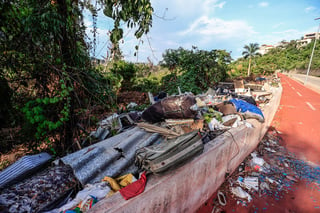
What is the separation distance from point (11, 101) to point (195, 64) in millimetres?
7272

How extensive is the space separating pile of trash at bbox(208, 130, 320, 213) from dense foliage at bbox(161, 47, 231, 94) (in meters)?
4.17

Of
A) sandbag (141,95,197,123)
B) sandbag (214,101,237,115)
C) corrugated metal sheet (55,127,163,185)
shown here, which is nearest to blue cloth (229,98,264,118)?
sandbag (214,101,237,115)

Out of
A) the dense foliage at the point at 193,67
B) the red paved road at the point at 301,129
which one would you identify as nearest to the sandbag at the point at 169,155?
the red paved road at the point at 301,129

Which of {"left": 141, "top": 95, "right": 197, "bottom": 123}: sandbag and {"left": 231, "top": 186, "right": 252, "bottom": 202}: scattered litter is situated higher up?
{"left": 141, "top": 95, "right": 197, "bottom": 123}: sandbag

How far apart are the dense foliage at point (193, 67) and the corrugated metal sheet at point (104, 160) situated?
5.27 metres

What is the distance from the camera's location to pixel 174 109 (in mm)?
2547

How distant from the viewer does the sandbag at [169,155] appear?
1.44 meters

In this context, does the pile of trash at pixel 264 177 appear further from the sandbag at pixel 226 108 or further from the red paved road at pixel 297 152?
the sandbag at pixel 226 108

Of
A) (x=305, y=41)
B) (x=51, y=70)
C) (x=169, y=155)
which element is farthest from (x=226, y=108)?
(x=305, y=41)

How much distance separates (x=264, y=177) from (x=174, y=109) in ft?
8.15

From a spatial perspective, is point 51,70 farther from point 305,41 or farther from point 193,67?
point 305,41

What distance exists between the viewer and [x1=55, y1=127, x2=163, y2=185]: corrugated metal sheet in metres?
1.60

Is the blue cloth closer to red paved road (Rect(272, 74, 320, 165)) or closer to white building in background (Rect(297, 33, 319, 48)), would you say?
red paved road (Rect(272, 74, 320, 165))

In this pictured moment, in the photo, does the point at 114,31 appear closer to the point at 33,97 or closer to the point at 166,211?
the point at 33,97
